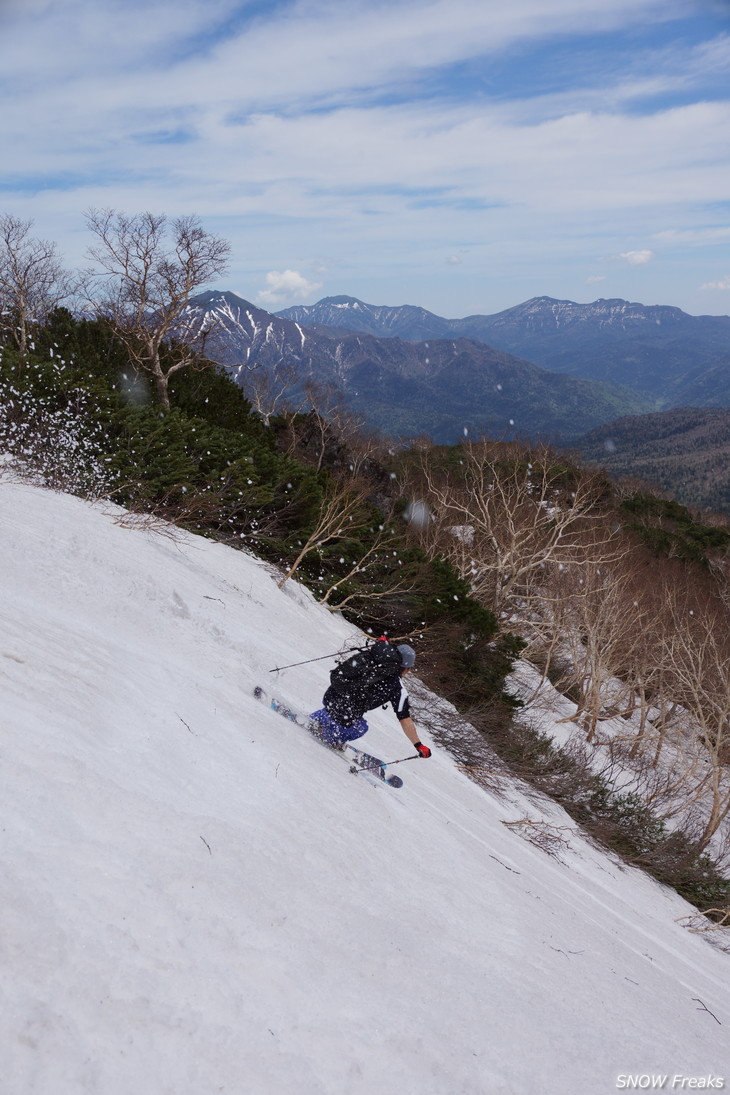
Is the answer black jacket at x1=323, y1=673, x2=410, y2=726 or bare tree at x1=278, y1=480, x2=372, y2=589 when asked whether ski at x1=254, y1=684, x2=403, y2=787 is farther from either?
bare tree at x1=278, y1=480, x2=372, y2=589

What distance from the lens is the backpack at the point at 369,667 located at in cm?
664

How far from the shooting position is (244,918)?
343 centimetres

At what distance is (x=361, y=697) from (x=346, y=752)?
0.74 meters

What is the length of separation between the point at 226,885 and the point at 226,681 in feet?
11.6

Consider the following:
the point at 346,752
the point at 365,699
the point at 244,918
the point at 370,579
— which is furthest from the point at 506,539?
the point at 244,918

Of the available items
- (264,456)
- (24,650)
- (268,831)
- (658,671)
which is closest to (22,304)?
(264,456)

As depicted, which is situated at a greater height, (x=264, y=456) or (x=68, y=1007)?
(x=264, y=456)

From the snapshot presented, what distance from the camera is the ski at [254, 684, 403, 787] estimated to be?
276 inches

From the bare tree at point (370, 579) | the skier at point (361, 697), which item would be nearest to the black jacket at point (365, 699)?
the skier at point (361, 697)

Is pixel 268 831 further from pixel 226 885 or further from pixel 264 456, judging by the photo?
pixel 264 456

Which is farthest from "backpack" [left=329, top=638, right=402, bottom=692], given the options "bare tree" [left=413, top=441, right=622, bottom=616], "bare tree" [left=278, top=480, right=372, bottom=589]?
"bare tree" [left=413, top=441, right=622, bottom=616]

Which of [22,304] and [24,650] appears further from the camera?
[22,304]

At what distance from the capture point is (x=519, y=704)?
19031 mm

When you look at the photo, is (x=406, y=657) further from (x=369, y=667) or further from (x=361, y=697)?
(x=361, y=697)
